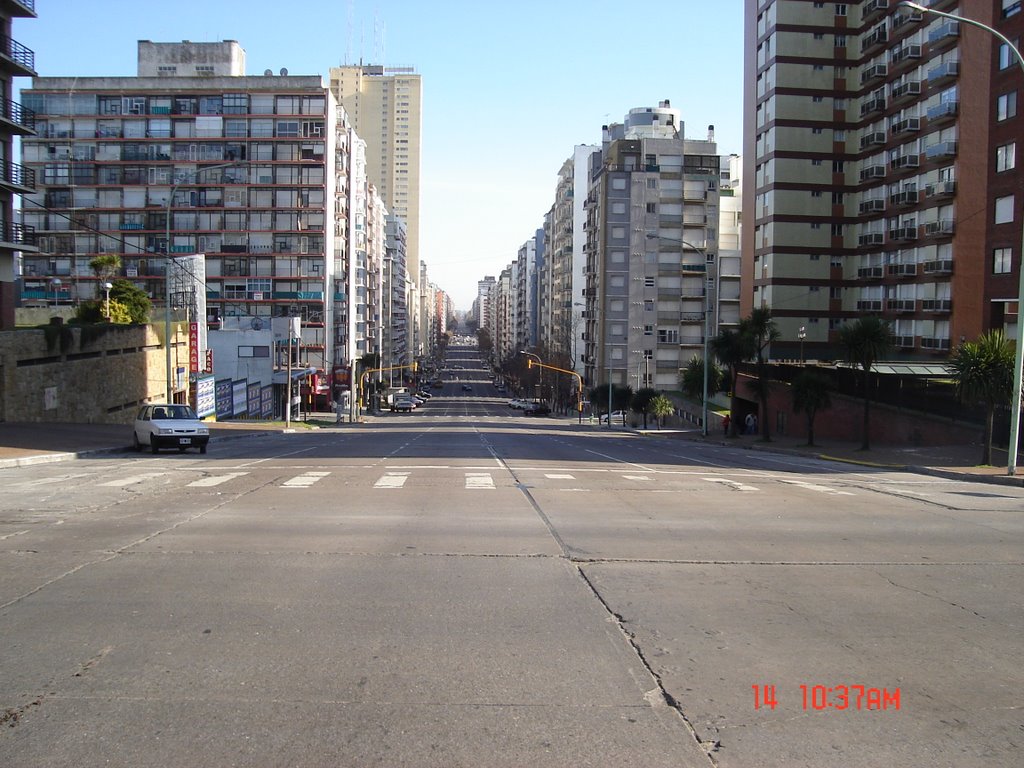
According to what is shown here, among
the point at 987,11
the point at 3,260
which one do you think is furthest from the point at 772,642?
the point at 987,11

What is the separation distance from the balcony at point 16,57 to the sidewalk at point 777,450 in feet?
59.6

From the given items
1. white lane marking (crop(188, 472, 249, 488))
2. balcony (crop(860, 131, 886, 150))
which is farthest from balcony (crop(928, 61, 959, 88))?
white lane marking (crop(188, 472, 249, 488))

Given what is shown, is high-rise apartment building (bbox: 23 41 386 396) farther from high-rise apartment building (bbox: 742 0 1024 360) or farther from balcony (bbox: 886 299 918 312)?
balcony (bbox: 886 299 918 312)

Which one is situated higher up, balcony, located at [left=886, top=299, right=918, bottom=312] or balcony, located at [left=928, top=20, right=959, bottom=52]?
balcony, located at [left=928, top=20, right=959, bottom=52]

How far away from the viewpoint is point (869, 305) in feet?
201

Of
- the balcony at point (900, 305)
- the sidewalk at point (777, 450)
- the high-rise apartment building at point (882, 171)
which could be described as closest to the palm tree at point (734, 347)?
the sidewalk at point (777, 450)

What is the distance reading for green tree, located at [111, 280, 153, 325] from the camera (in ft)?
158

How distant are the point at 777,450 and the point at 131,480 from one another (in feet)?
96.4

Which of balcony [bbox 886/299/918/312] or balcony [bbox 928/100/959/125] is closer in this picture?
balcony [bbox 928/100/959/125]

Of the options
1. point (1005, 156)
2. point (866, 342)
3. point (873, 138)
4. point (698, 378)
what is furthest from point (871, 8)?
point (866, 342)

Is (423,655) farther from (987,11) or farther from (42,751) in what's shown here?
(987,11)

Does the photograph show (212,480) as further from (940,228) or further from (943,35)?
(943,35)

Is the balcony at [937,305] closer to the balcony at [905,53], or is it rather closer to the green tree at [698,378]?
the green tree at [698,378]

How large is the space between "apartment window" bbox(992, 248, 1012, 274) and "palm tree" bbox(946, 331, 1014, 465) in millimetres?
19385
